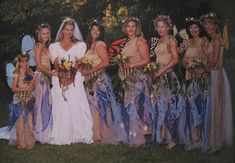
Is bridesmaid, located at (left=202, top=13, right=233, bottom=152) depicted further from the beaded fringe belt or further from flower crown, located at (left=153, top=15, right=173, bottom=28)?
the beaded fringe belt

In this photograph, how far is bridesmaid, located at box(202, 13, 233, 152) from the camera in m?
7.55

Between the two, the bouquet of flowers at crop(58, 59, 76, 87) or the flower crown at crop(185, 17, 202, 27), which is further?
the bouquet of flowers at crop(58, 59, 76, 87)

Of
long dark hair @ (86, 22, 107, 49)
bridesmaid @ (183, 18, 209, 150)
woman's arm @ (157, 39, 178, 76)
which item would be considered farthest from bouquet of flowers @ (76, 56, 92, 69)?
bridesmaid @ (183, 18, 209, 150)

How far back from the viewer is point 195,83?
775 centimetres

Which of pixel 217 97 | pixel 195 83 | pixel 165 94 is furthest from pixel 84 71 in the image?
pixel 217 97

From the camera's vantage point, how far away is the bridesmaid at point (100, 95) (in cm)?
790

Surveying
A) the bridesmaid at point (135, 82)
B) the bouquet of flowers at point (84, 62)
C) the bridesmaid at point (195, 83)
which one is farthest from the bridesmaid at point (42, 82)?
the bridesmaid at point (195, 83)

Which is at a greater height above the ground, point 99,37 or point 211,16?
point 211,16

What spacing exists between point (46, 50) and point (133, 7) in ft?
4.30

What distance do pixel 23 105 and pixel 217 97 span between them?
2571 mm

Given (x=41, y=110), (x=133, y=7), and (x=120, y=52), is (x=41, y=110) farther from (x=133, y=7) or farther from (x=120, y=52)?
(x=133, y=7)

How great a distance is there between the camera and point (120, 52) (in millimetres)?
7867

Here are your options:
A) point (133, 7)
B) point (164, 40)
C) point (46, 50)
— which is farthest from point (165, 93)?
point (46, 50)

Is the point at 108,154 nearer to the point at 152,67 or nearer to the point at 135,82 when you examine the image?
the point at 135,82
